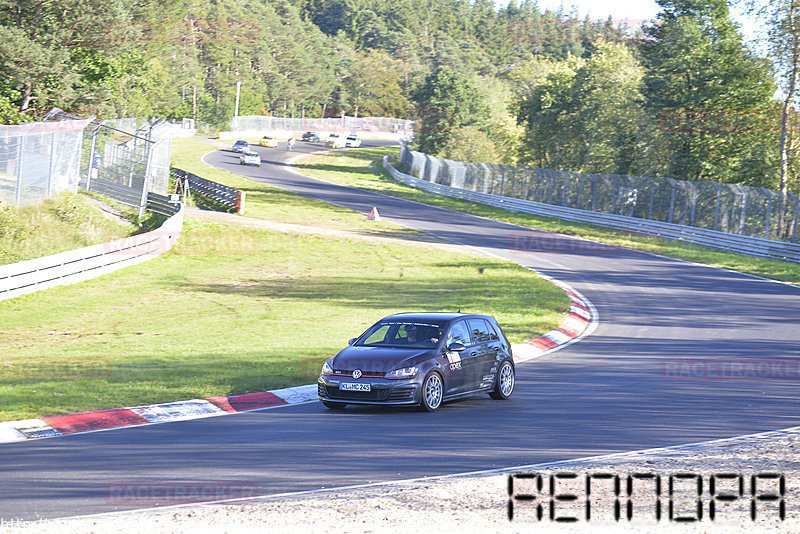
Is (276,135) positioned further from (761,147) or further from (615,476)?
(615,476)

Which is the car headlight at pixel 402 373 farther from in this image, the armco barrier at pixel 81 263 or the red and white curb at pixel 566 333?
the armco barrier at pixel 81 263

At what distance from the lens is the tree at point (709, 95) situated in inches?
1945

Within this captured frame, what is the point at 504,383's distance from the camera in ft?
44.4

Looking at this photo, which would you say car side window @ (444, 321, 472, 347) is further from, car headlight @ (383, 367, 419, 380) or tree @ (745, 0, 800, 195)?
tree @ (745, 0, 800, 195)

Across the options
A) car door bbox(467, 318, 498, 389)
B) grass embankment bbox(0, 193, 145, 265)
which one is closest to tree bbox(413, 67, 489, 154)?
grass embankment bbox(0, 193, 145, 265)

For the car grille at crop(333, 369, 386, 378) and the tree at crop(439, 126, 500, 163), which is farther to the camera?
the tree at crop(439, 126, 500, 163)

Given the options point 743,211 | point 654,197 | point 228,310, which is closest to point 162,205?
point 228,310

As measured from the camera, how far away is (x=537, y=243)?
132 feet

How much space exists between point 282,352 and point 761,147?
39.4 metres

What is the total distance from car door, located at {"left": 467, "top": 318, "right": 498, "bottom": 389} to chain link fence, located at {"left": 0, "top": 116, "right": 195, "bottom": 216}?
17.0m

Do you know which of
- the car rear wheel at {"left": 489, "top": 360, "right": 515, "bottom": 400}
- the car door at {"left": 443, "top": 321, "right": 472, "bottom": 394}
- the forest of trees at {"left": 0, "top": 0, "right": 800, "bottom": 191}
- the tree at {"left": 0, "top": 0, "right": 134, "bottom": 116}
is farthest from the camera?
the forest of trees at {"left": 0, "top": 0, "right": 800, "bottom": 191}

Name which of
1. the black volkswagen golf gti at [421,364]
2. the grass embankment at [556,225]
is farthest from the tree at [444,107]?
the black volkswagen golf gti at [421,364]

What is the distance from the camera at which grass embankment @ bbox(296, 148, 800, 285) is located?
3384cm

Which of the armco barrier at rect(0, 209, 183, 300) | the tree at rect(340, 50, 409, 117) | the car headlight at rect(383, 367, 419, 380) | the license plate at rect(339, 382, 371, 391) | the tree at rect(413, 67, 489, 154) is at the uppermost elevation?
the tree at rect(340, 50, 409, 117)
